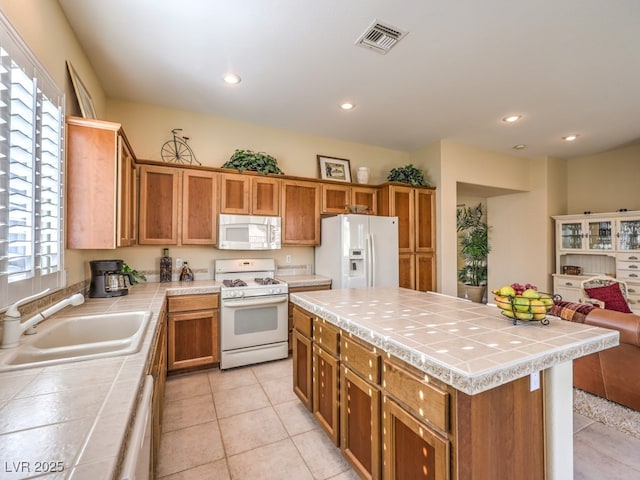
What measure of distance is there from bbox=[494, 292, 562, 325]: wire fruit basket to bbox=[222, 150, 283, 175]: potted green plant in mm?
2917

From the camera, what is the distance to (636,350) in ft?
7.33

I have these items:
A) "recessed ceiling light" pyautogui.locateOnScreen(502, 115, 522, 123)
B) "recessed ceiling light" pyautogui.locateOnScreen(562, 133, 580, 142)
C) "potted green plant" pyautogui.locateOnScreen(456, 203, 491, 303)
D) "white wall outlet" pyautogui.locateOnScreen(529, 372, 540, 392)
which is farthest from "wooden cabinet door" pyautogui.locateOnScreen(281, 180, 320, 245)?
"recessed ceiling light" pyautogui.locateOnScreen(562, 133, 580, 142)

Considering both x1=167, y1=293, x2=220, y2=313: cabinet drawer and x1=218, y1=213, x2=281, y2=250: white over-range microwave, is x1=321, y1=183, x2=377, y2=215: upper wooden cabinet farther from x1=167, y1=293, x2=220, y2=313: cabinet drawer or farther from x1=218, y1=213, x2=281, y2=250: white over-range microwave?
x1=167, y1=293, x2=220, y2=313: cabinet drawer

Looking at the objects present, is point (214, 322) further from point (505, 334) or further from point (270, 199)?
point (505, 334)

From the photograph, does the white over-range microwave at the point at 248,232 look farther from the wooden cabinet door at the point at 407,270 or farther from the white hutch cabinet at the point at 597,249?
the white hutch cabinet at the point at 597,249

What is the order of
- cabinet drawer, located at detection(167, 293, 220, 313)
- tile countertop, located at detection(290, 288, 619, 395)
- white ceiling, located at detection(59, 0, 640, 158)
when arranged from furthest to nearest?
cabinet drawer, located at detection(167, 293, 220, 313)
white ceiling, located at detection(59, 0, 640, 158)
tile countertop, located at detection(290, 288, 619, 395)

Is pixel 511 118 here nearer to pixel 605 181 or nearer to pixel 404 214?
pixel 404 214

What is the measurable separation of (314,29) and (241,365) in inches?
124

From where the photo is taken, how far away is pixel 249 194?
3611mm

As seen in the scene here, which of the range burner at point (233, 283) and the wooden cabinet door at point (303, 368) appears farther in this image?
the range burner at point (233, 283)

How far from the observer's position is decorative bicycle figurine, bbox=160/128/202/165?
3.55 meters

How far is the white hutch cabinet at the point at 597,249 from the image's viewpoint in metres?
4.35

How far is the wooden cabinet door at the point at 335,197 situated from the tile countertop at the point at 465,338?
7.22ft

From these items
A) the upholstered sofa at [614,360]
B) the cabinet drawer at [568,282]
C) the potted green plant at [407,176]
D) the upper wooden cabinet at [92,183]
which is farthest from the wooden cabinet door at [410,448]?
the cabinet drawer at [568,282]
